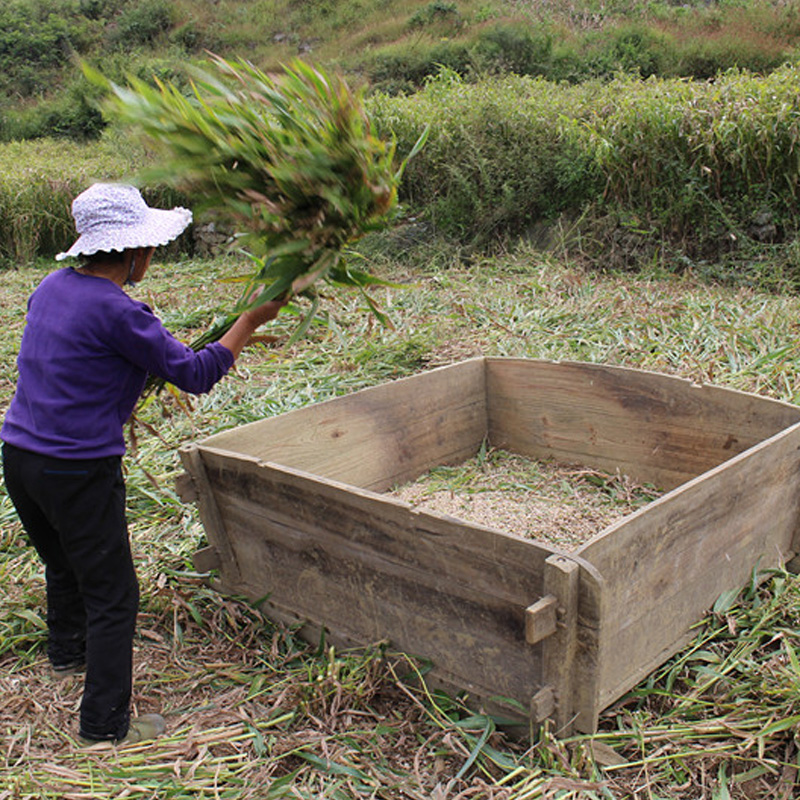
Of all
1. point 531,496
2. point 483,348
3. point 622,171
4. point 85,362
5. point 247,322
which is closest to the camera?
point 85,362

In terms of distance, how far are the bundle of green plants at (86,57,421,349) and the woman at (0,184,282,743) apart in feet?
0.53

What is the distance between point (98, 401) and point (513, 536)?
3.57 ft

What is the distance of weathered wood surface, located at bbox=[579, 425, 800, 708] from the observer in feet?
6.00

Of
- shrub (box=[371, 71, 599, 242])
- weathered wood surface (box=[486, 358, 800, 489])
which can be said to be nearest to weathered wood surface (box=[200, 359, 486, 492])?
weathered wood surface (box=[486, 358, 800, 489])

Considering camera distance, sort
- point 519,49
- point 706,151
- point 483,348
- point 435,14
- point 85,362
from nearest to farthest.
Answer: point 85,362, point 483,348, point 706,151, point 519,49, point 435,14

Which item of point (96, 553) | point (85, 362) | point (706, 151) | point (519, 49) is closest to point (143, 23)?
point (519, 49)

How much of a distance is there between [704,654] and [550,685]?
585 mm

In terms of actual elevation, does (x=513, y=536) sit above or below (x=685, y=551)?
above

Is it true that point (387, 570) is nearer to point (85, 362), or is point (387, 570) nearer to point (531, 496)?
point (85, 362)

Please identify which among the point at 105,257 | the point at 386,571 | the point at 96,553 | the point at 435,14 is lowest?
the point at 386,571

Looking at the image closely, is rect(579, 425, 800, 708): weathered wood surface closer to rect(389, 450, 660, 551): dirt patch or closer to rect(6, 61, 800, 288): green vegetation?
rect(389, 450, 660, 551): dirt patch

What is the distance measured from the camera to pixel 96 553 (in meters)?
2.05

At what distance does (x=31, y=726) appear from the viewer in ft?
7.04

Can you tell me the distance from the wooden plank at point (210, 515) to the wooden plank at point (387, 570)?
0.09 ft
